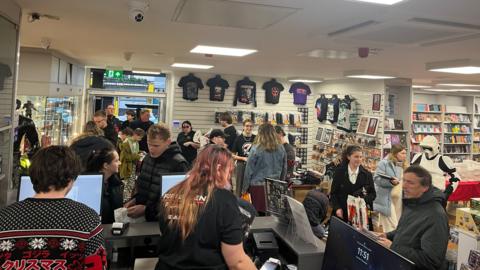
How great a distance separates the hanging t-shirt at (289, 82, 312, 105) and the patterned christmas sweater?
982 centimetres

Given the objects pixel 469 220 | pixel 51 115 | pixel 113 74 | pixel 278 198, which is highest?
pixel 113 74

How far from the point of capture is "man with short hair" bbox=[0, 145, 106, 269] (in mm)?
1628

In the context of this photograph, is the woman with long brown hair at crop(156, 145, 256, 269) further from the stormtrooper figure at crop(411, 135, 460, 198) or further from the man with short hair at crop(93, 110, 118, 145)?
the stormtrooper figure at crop(411, 135, 460, 198)

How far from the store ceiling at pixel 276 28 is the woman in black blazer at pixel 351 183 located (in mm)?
1375

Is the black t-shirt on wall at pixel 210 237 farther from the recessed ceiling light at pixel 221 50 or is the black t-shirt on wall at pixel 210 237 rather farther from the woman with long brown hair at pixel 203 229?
the recessed ceiling light at pixel 221 50

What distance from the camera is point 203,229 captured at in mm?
1942

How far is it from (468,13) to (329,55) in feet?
8.36

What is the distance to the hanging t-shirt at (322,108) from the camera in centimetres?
1080

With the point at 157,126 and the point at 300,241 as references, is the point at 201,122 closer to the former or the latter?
the point at 157,126

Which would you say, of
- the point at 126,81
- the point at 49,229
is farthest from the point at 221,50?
the point at 126,81

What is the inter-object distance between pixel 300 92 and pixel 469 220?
8283 mm

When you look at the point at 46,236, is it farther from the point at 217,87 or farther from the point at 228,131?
the point at 217,87

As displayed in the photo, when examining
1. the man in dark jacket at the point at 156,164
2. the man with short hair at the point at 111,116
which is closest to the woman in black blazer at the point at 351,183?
the man in dark jacket at the point at 156,164

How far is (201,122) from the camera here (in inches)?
409
